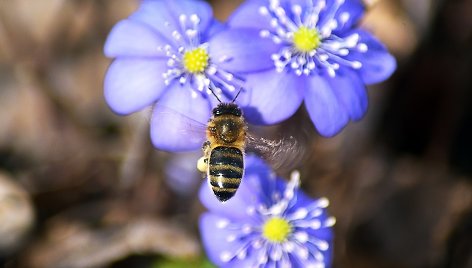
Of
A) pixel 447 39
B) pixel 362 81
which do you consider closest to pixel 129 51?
pixel 362 81

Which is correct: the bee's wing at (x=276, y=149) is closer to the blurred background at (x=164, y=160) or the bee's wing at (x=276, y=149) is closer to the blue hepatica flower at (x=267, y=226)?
the blue hepatica flower at (x=267, y=226)

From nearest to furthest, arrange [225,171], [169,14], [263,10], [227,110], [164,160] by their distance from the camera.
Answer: [225,171] < [227,110] < [263,10] < [169,14] < [164,160]

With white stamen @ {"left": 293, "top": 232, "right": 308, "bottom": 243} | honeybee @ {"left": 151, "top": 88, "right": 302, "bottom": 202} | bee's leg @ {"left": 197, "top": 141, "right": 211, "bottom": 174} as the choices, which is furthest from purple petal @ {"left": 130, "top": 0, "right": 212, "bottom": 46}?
white stamen @ {"left": 293, "top": 232, "right": 308, "bottom": 243}

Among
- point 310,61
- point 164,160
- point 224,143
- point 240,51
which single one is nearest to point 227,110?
point 224,143

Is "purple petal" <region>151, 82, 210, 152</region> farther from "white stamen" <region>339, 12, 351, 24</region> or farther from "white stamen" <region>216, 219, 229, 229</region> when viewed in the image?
"white stamen" <region>339, 12, 351, 24</region>

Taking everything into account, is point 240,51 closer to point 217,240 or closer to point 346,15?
point 346,15

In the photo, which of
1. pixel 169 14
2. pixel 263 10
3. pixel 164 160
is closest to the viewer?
pixel 263 10

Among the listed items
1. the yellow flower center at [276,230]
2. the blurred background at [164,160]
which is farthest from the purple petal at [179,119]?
the blurred background at [164,160]
